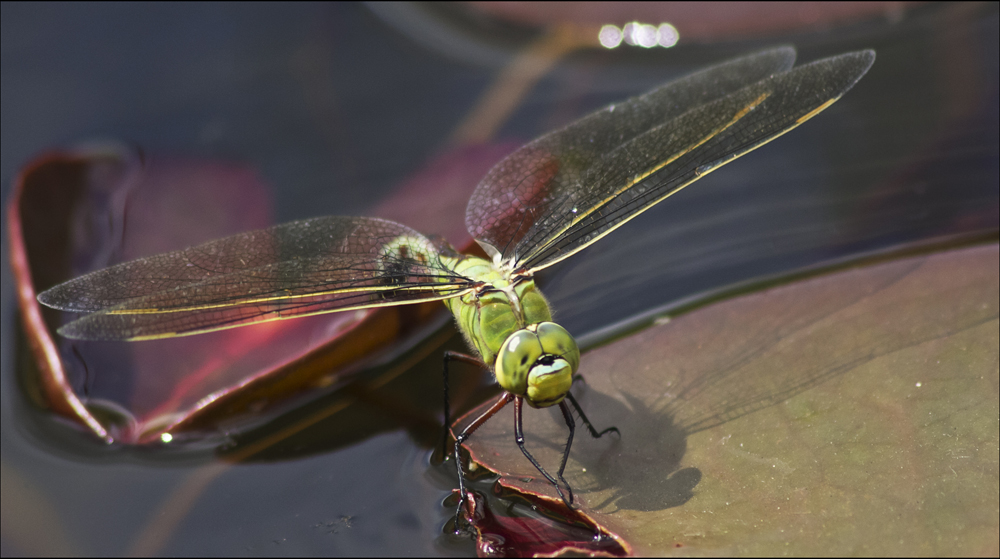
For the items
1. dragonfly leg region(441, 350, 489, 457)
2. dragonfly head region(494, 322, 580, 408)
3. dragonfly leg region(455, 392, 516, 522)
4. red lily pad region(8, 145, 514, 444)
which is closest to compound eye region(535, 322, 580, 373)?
dragonfly head region(494, 322, 580, 408)

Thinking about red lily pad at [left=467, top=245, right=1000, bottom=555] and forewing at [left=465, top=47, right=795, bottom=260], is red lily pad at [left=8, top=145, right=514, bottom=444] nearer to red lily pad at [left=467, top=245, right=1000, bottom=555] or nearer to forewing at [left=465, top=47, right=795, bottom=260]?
forewing at [left=465, top=47, right=795, bottom=260]

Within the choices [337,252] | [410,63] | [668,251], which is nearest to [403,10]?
[410,63]

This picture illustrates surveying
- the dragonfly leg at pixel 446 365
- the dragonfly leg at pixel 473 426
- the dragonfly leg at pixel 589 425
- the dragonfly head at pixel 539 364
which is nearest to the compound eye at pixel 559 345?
the dragonfly head at pixel 539 364

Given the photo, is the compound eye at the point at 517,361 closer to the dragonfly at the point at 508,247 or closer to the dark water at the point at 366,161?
the dragonfly at the point at 508,247

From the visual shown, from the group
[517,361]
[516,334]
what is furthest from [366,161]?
[517,361]

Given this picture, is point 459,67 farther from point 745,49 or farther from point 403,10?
point 745,49

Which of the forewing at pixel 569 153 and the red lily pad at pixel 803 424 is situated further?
the forewing at pixel 569 153

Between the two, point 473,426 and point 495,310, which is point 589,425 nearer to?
point 473,426

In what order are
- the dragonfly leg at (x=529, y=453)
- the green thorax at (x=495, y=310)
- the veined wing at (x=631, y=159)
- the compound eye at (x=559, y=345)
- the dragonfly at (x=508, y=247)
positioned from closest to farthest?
the dragonfly leg at (x=529, y=453) < the compound eye at (x=559, y=345) < the dragonfly at (x=508, y=247) < the green thorax at (x=495, y=310) < the veined wing at (x=631, y=159)
